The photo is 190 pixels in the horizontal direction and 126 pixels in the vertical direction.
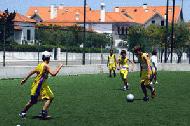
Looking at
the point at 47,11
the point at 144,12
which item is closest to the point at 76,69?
the point at 144,12

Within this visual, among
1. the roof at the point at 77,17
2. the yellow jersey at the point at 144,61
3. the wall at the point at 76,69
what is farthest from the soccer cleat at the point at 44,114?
the roof at the point at 77,17

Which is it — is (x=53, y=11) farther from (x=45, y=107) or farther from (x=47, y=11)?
(x=45, y=107)

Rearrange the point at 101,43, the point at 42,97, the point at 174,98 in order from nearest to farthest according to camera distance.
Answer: the point at 42,97 → the point at 174,98 → the point at 101,43

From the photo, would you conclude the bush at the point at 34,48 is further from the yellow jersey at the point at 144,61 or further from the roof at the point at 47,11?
the roof at the point at 47,11

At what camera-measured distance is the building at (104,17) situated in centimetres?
10612

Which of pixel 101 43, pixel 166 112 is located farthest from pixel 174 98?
pixel 101 43

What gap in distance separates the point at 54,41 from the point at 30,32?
4.02 meters

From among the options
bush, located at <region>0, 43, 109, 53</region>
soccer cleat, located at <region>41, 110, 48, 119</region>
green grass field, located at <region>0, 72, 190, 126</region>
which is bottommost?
green grass field, located at <region>0, 72, 190, 126</region>

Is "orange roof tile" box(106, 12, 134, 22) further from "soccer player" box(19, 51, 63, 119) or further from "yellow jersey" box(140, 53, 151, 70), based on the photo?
"soccer player" box(19, 51, 63, 119)

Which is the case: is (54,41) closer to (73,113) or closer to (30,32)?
(30,32)

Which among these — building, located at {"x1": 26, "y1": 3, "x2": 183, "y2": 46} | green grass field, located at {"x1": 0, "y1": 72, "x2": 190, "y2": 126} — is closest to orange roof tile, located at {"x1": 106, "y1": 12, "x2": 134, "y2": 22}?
building, located at {"x1": 26, "y1": 3, "x2": 183, "y2": 46}

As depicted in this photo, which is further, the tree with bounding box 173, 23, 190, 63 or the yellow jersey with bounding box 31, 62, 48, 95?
the tree with bounding box 173, 23, 190, 63

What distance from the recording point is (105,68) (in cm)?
3991

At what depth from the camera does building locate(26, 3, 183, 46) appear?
10612 cm
